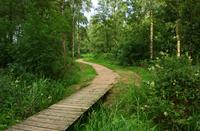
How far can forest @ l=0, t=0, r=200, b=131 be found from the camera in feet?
19.3

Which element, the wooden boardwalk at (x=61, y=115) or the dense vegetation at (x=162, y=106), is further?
the dense vegetation at (x=162, y=106)

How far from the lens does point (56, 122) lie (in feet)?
17.1

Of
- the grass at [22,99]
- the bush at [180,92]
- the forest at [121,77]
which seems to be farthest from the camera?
the grass at [22,99]

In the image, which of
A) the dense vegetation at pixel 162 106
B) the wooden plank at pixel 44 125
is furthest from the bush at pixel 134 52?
the wooden plank at pixel 44 125

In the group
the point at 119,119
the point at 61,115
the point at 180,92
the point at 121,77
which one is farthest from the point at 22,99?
the point at 121,77

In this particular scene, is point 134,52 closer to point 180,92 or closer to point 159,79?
point 159,79

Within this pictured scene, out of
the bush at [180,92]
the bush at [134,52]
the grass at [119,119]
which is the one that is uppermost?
the bush at [134,52]

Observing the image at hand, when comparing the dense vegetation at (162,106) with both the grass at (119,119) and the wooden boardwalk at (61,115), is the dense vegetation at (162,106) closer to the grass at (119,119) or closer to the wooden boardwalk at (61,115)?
the grass at (119,119)

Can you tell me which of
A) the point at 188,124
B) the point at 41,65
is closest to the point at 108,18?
the point at 41,65

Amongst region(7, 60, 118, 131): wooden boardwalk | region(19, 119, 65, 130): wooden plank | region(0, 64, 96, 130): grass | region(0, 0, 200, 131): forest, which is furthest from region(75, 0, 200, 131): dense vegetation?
region(0, 64, 96, 130): grass

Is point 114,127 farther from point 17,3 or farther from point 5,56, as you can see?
point 17,3

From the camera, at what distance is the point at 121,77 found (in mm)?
12133

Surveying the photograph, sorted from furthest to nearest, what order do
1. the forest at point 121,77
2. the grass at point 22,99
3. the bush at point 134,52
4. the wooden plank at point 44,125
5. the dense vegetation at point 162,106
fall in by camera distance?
the bush at point 134,52 < the grass at point 22,99 < the forest at point 121,77 < the dense vegetation at point 162,106 < the wooden plank at point 44,125

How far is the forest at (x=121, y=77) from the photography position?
5.88 m
